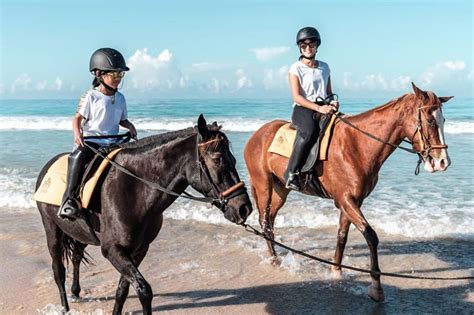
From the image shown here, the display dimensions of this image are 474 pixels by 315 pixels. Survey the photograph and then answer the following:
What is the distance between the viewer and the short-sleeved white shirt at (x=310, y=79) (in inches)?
232

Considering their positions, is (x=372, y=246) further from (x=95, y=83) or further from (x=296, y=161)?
(x=95, y=83)

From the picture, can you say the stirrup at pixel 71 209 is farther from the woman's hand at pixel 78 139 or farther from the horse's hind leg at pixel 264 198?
the horse's hind leg at pixel 264 198

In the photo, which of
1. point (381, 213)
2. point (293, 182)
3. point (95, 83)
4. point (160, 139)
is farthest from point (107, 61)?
point (381, 213)

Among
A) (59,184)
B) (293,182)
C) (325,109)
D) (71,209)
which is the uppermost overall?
(325,109)

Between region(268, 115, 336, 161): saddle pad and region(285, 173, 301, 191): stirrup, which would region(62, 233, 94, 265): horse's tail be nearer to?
region(285, 173, 301, 191): stirrup

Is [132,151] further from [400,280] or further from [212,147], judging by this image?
[400,280]

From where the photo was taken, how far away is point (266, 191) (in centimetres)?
687

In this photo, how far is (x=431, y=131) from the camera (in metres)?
4.80

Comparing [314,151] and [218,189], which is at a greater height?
[218,189]

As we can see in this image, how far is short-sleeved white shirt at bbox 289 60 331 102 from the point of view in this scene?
5887 millimetres

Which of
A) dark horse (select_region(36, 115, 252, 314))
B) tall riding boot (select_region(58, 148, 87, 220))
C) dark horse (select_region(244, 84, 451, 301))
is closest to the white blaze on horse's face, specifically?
dark horse (select_region(244, 84, 451, 301))

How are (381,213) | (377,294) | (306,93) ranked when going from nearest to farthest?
1. (377,294)
2. (306,93)
3. (381,213)

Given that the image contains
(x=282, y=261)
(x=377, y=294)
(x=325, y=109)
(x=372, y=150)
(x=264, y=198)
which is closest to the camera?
(x=377, y=294)

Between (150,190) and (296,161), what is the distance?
253 cm
